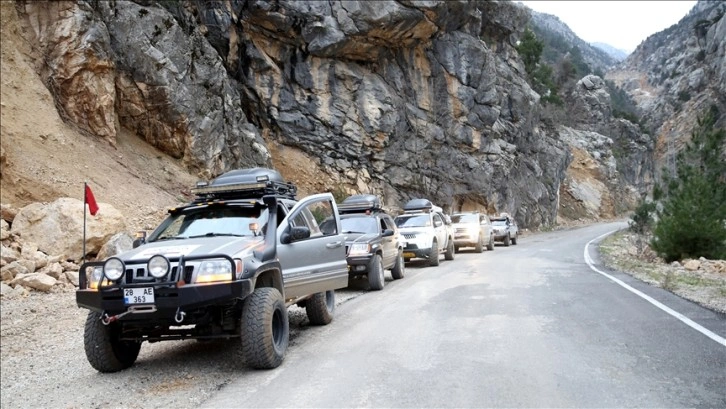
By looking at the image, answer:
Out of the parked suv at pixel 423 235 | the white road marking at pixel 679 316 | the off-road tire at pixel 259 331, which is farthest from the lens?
the parked suv at pixel 423 235

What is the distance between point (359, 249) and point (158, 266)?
672cm

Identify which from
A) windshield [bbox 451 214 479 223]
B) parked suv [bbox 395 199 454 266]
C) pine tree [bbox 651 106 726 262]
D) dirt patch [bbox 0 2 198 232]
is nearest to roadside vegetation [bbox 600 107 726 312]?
pine tree [bbox 651 106 726 262]

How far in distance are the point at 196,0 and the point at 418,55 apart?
15532 millimetres

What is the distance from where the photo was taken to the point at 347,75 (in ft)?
108

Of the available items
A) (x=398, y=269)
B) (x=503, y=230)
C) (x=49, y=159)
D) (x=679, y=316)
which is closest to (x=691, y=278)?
(x=679, y=316)

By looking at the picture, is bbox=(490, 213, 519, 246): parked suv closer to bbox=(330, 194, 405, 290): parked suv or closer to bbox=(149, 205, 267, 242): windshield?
bbox=(330, 194, 405, 290): parked suv

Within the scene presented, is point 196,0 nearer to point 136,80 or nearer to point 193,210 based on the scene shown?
point 136,80

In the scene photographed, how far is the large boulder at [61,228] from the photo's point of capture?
38.6 feet

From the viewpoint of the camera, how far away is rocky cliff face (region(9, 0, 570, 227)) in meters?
19.6

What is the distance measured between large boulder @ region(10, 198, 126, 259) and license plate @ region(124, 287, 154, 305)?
8087 millimetres

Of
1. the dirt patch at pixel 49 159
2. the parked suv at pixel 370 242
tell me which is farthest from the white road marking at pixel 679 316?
the dirt patch at pixel 49 159

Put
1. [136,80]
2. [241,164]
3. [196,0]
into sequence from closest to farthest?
[136,80] → [241,164] → [196,0]

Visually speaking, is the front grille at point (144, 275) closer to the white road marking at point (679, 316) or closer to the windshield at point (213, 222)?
the windshield at point (213, 222)

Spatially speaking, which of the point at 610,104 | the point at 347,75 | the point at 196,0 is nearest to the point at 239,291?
the point at 196,0
